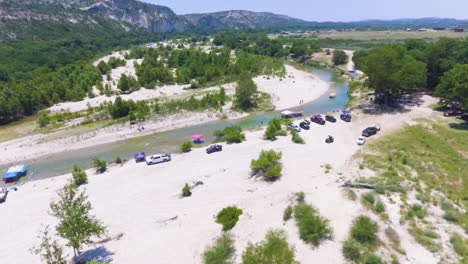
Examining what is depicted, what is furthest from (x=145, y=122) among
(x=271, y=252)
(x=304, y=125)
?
(x=271, y=252)

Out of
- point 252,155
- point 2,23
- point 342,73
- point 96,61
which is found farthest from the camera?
point 2,23

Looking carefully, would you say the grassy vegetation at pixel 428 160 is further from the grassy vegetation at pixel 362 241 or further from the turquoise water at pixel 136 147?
the turquoise water at pixel 136 147

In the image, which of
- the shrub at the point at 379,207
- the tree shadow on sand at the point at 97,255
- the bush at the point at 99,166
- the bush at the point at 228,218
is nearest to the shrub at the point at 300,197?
the bush at the point at 228,218

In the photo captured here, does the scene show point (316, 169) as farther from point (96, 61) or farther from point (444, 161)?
point (96, 61)

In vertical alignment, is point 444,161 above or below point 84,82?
below

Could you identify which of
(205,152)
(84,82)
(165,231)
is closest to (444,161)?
(205,152)

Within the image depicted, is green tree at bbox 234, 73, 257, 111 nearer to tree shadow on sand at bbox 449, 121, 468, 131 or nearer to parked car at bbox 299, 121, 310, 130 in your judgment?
parked car at bbox 299, 121, 310, 130

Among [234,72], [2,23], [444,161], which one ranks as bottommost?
[444,161]

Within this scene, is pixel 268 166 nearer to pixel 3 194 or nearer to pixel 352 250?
pixel 352 250
